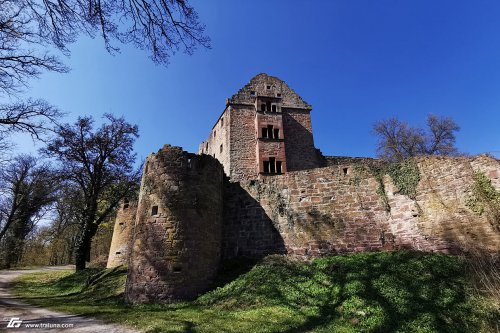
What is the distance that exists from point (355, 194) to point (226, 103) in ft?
57.0

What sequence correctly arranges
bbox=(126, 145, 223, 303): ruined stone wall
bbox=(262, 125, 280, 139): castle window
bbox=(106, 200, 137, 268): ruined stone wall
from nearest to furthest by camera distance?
bbox=(126, 145, 223, 303): ruined stone wall
bbox=(106, 200, 137, 268): ruined stone wall
bbox=(262, 125, 280, 139): castle window

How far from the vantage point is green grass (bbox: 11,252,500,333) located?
6.33 meters

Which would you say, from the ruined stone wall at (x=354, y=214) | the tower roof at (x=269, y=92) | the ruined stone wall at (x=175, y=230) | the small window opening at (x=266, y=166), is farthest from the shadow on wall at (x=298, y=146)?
the ruined stone wall at (x=175, y=230)

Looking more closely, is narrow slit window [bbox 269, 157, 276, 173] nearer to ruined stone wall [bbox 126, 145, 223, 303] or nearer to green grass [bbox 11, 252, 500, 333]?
ruined stone wall [bbox 126, 145, 223, 303]

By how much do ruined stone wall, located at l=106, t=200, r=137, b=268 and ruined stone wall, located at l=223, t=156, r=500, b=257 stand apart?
31.5 feet

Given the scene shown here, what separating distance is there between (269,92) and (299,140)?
18.2ft

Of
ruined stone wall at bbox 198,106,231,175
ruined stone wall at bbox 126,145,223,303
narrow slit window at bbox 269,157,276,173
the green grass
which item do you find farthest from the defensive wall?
ruined stone wall at bbox 198,106,231,175

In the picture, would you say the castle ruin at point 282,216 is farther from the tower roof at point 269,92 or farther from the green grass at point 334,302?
the tower roof at point 269,92

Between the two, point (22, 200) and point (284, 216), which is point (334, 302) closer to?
point (284, 216)

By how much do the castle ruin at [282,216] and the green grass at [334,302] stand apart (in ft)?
2.87

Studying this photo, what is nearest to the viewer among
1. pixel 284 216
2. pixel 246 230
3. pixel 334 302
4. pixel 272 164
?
pixel 334 302

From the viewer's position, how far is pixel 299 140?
2653cm

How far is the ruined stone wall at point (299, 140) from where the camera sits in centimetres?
2566

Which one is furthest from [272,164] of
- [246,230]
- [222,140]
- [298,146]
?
[246,230]
